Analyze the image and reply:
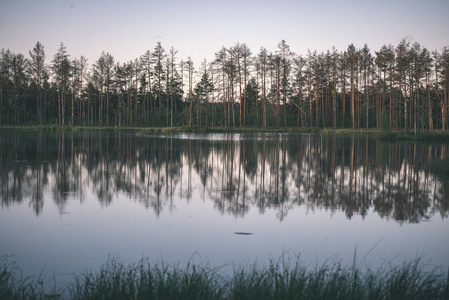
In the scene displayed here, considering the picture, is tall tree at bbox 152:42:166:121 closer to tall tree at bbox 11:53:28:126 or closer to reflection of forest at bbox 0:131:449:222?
tall tree at bbox 11:53:28:126

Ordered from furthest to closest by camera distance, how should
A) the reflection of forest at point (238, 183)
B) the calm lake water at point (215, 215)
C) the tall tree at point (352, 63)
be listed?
the tall tree at point (352, 63) → the reflection of forest at point (238, 183) → the calm lake water at point (215, 215)

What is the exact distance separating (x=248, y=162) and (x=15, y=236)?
1449 cm

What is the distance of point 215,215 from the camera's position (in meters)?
10.1

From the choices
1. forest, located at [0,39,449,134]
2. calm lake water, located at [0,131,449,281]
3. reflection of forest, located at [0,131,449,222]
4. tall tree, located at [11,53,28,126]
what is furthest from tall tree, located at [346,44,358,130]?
tall tree, located at [11,53,28,126]

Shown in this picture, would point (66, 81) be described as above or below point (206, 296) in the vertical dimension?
above

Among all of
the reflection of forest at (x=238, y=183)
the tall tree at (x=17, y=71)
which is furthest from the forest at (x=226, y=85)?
the reflection of forest at (x=238, y=183)

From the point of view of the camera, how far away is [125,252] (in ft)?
23.2

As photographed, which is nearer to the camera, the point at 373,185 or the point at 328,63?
the point at 373,185

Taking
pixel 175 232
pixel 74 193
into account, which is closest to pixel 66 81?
pixel 74 193

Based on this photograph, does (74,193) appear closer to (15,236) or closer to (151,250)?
(15,236)

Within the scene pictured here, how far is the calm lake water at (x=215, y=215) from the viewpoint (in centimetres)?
716

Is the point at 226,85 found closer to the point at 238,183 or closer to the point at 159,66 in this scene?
the point at 159,66

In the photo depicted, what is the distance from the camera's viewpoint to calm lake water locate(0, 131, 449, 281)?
7160 mm

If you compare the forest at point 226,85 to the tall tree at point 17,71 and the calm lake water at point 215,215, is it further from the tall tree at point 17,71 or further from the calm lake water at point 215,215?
the calm lake water at point 215,215
